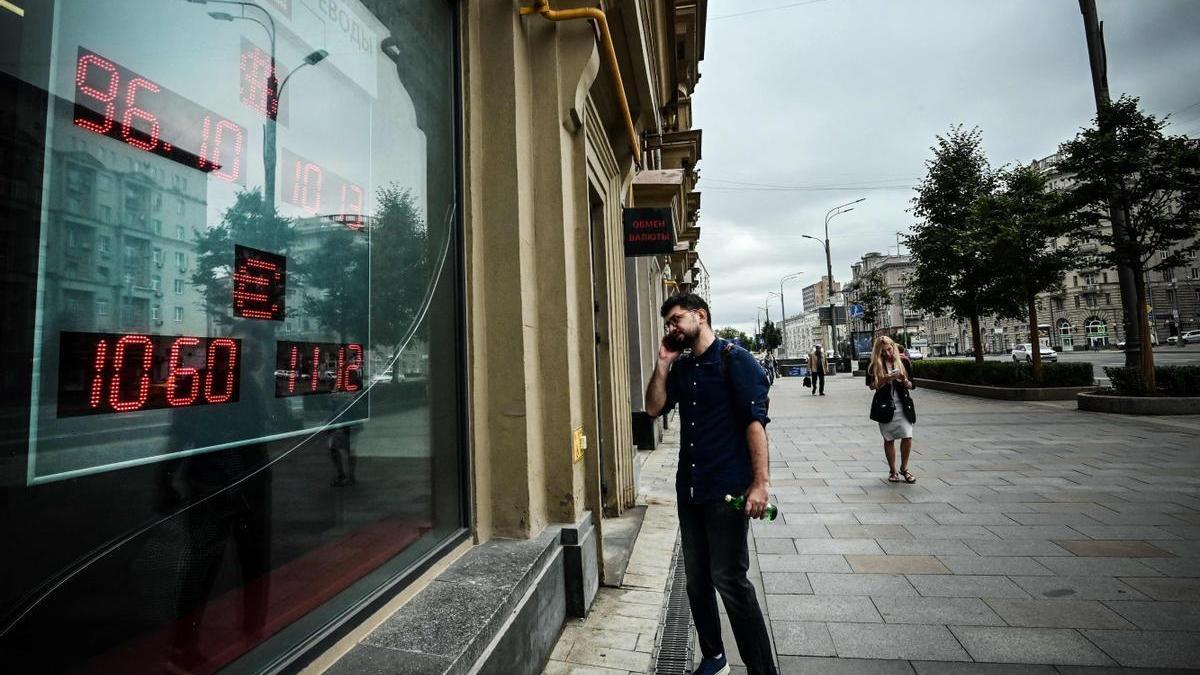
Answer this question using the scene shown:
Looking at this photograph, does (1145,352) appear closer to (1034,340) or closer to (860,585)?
(1034,340)

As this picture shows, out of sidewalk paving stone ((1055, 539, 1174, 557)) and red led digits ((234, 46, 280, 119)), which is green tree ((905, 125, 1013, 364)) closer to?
sidewalk paving stone ((1055, 539, 1174, 557))

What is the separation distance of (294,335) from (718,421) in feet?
6.40

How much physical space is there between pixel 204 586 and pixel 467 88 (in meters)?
2.95

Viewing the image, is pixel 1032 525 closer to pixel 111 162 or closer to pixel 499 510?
pixel 499 510

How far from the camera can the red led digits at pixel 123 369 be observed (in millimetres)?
1410

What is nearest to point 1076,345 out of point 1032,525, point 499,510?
point 1032,525

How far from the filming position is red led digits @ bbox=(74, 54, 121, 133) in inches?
56.2

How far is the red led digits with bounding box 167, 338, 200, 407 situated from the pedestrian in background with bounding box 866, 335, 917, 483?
669cm

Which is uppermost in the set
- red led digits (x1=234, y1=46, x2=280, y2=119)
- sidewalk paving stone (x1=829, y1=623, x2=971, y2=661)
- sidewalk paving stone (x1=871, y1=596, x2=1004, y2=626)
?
red led digits (x1=234, y1=46, x2=280, y2=119)

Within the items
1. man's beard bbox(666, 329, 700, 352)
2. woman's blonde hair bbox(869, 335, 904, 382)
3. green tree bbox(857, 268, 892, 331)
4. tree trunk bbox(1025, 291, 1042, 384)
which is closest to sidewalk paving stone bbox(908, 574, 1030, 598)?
man's beard bbox(666, 329, 700, 352)

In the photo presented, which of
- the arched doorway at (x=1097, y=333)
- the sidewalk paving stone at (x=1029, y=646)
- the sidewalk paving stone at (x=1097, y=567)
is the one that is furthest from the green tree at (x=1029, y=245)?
the arched doorway at (x=1097, y=333)

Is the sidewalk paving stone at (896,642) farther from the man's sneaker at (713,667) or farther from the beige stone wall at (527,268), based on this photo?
the beige stone wall at (527,268)

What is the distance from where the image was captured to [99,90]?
4.81ft

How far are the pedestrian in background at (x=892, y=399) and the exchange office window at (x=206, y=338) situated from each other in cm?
581
